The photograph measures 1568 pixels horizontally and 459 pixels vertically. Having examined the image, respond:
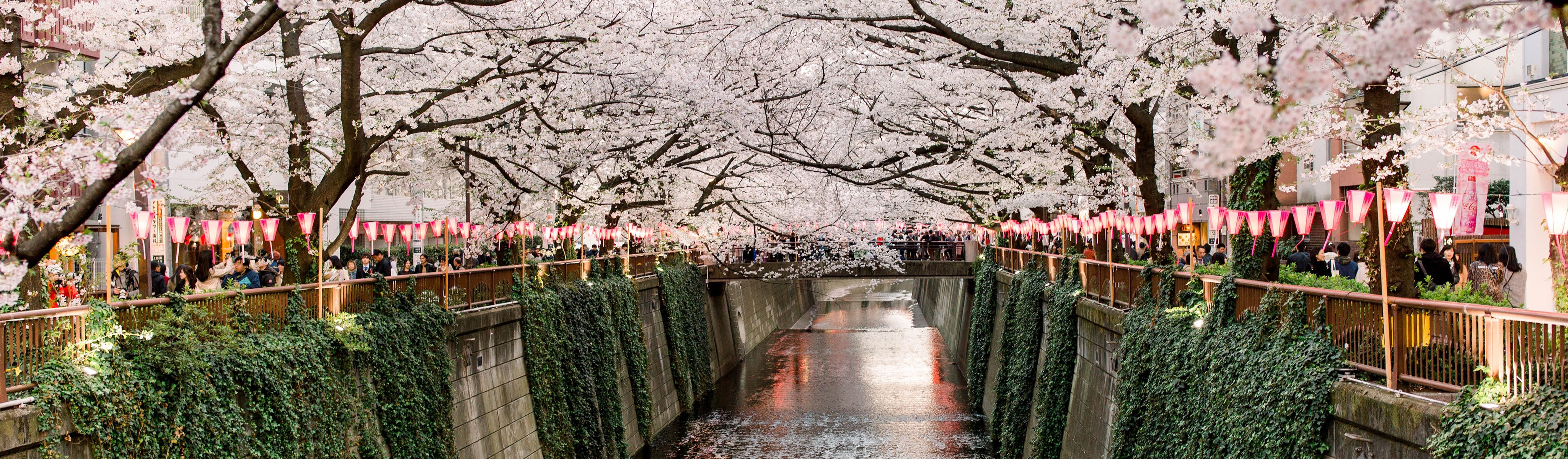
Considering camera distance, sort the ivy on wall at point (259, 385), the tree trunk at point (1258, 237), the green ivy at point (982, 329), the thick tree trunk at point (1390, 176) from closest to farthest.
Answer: the ivy on wall at point (259, 385) → the thick tree trunk at point (1390, 176) → the tree trunk at point (1258, 237) → the green ivy at point (982, 329)

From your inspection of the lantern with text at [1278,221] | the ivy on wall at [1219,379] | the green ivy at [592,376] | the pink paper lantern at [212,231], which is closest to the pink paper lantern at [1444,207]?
the ivy on wall at [1219,379]

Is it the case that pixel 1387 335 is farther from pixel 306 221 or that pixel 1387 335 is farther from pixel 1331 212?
pixel 306 221

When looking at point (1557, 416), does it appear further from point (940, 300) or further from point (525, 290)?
point (940, 300)

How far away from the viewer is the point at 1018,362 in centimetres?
2189

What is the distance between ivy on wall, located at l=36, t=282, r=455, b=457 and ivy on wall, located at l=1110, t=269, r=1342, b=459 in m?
8.82

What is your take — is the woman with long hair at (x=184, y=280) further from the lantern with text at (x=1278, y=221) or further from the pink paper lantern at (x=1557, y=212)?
the lantern with text at (x=1278, y=221)

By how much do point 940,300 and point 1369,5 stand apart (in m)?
49.8

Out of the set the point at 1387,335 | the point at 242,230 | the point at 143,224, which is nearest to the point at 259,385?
the point at 143,224

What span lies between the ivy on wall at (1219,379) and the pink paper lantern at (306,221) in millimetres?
10817

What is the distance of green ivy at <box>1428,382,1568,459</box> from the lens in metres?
→ 5.90

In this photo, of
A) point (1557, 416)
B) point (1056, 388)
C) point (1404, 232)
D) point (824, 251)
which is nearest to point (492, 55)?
point (1056, 388)

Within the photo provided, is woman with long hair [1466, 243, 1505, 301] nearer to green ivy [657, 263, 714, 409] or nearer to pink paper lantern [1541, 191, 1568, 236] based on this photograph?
pink paper lantern [1541, 191, 1568, 236]

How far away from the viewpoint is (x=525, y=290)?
63.1ft

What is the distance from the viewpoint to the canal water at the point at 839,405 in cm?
2520
